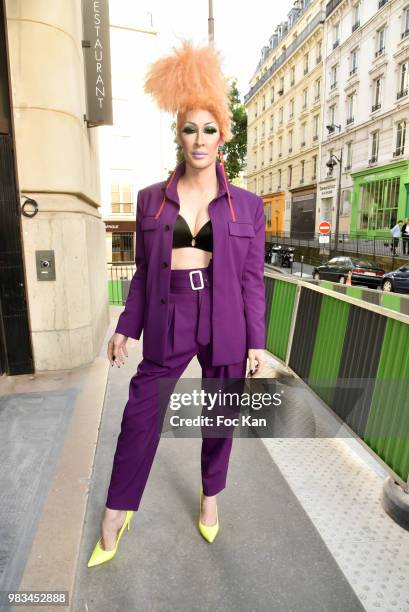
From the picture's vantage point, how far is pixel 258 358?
2.01m

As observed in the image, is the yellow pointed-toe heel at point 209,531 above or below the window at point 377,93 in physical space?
below

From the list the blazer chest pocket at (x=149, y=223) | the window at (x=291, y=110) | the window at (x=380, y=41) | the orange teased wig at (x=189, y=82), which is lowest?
the blazer chest pocket at (x=149, y=223)

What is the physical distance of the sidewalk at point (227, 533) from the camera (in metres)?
1.72

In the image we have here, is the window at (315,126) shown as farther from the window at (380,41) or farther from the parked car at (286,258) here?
the parked car at (286,258)

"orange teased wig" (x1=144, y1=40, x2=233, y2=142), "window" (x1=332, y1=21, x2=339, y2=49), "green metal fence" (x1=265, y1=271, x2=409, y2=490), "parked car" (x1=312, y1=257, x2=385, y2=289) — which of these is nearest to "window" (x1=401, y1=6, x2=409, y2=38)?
"window" (x1=332, y1=21, x2=339, y2=49)

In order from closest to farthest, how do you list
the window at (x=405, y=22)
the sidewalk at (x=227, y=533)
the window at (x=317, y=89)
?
the sidewalk at (x=227, y=533) → the window at (x=405, y=22) → the window at (x=317, y=89)

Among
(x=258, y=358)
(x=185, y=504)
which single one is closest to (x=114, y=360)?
(x=258, y=358)

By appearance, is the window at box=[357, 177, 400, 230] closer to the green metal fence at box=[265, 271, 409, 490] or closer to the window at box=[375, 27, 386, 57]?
the window at box=[375, 27, 386, 57]

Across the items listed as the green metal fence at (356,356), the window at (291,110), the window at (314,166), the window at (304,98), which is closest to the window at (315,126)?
the window at (314,166)

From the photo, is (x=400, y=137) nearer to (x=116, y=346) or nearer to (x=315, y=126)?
(x=315, y=126)

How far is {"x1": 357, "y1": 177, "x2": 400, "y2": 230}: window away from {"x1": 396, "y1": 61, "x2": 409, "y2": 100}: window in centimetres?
519

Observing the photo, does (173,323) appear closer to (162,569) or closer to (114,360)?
(114,360)

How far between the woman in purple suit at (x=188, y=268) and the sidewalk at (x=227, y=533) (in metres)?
0.16

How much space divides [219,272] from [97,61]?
461cm
